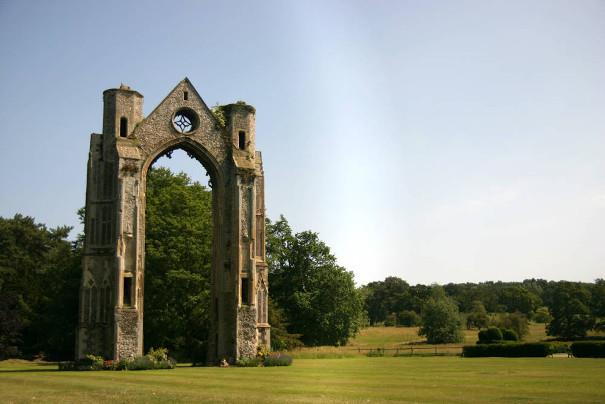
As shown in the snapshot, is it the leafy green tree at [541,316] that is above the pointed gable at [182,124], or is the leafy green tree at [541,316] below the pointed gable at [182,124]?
below

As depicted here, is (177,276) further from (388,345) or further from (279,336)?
(388,345)

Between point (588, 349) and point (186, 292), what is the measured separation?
72.4 feet

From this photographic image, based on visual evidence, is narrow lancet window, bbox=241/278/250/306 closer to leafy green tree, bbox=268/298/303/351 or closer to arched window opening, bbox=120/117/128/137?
arched window opening, bbox=120/117/128/137

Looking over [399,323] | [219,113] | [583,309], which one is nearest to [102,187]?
[219,113]

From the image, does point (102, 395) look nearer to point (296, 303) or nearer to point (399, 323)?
point (296, 303)

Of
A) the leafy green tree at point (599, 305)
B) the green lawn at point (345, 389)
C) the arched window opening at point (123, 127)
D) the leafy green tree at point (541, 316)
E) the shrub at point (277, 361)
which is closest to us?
the green lawn at point (345, 389)

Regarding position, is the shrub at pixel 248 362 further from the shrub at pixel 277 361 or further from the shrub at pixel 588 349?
the shrub at pixel 588 349

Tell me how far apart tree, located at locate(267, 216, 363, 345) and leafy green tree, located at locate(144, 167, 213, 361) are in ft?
41.3

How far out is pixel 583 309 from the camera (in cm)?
6450

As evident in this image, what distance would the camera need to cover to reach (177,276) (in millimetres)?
38594

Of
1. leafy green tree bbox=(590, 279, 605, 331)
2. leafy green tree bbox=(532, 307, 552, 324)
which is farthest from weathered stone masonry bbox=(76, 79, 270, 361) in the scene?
leafy green tree bbox=(532, 307, 552, 324)

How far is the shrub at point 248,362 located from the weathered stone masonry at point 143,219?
1.55 ft

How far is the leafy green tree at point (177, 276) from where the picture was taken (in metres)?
39.3

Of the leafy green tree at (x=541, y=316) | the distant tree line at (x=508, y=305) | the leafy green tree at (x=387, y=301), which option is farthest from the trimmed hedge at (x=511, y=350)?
the leafy green tree at (x=387, y=301)
